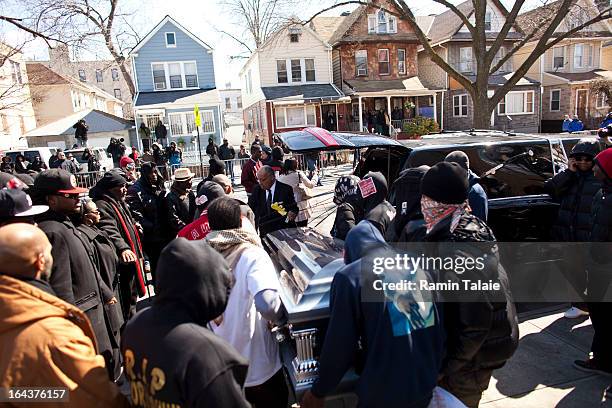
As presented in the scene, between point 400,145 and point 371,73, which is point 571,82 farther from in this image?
point 400,145

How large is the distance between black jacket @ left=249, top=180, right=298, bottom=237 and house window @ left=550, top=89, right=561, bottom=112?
31.2 m

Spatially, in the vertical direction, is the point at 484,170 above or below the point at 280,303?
above

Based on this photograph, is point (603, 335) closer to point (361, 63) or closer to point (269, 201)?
point (269, 201)

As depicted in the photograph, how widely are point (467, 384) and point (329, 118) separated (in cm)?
2549

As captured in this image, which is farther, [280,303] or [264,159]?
[264,159]

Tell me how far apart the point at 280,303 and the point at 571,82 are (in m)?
33.2

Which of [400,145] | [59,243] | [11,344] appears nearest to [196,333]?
[11,344]

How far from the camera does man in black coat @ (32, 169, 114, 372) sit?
2.88 meters

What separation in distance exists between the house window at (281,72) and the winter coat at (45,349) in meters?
27.7

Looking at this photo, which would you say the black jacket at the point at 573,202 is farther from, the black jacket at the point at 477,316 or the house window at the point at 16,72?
the house window at the point at 16,72

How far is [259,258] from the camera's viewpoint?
2512 millimetres

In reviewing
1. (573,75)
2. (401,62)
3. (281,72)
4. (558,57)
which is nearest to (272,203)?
(281,72)

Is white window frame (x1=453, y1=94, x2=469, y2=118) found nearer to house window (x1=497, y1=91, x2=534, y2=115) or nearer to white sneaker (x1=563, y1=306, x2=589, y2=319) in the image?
house window (x1=497, y1=91, x2=534, y2=115)

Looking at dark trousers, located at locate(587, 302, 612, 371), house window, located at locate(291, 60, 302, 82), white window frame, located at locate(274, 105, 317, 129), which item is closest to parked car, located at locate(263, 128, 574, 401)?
dark trousers, located at locate(587, 302, 612, 371)
